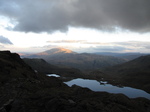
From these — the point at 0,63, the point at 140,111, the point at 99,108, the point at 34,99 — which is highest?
the point at 0,63

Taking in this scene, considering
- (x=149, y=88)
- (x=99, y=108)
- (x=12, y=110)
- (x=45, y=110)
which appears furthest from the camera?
(x=149, y=88)

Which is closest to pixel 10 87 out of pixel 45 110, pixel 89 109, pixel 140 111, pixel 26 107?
pixel 26 107

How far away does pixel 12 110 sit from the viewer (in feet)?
123

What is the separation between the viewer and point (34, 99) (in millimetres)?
46500

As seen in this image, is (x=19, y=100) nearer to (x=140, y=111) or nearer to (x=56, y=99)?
(x=56, y=99)

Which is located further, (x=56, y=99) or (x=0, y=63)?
(x=0, y=63)

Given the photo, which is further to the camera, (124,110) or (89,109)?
(124,110)

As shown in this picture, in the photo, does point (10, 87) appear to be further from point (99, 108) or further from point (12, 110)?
point (99, 108)

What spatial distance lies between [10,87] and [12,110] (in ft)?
63.5

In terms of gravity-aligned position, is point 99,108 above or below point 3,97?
below

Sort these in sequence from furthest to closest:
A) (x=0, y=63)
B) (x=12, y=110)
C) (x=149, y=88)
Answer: (x=149, y=88)
(x=0, y=63)
(x=12, y=110)

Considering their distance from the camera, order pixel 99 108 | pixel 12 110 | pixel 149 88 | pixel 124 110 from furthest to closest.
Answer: pixel 149 88 < pixel 124 110 < pixel 99 108 < pixel 12 110

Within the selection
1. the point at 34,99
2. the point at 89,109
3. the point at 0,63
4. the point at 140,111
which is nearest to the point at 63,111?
the point at 89,109

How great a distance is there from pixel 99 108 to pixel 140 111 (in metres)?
24.0
